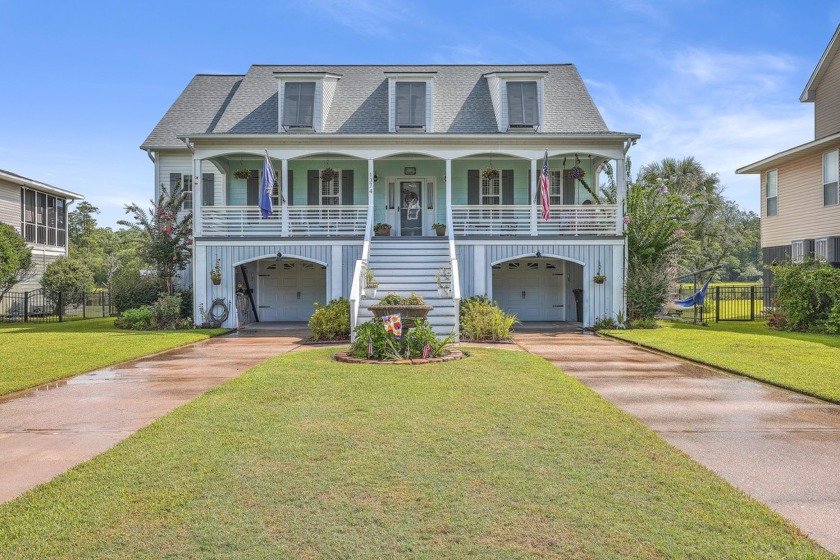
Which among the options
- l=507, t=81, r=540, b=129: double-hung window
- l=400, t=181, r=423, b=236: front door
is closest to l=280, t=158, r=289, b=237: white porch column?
l=400, t=181, r=423, b=236: front door

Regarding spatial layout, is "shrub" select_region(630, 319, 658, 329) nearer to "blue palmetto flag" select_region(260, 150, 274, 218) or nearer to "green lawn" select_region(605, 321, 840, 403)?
"green lawn" select_region(605, 321, 840, 403)

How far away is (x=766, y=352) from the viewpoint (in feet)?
37.5

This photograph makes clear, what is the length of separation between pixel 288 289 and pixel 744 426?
53.7 feet

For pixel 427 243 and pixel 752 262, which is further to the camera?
pixel 752 262

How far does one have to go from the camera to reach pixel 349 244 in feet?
56.6

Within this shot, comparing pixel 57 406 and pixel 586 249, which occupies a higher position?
pixel 586 249

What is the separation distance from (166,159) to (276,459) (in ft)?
64.8

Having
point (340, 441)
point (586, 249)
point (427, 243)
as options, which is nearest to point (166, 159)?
point (427, 243)

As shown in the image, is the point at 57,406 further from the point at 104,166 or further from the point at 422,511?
the point at 104,166

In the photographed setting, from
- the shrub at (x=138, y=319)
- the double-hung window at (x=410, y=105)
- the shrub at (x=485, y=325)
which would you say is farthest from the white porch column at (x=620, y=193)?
the shrub at (x=138, y=319)

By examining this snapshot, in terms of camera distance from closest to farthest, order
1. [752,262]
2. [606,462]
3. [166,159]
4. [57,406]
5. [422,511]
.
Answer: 1. [422,511]
2. [606,462]
3. [57,406]
4. [166,159]
5. [752,262]

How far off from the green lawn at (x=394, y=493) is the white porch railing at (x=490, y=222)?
11.6 meters

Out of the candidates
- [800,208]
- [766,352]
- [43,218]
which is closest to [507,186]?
[766,352]

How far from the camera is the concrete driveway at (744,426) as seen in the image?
4164mm
